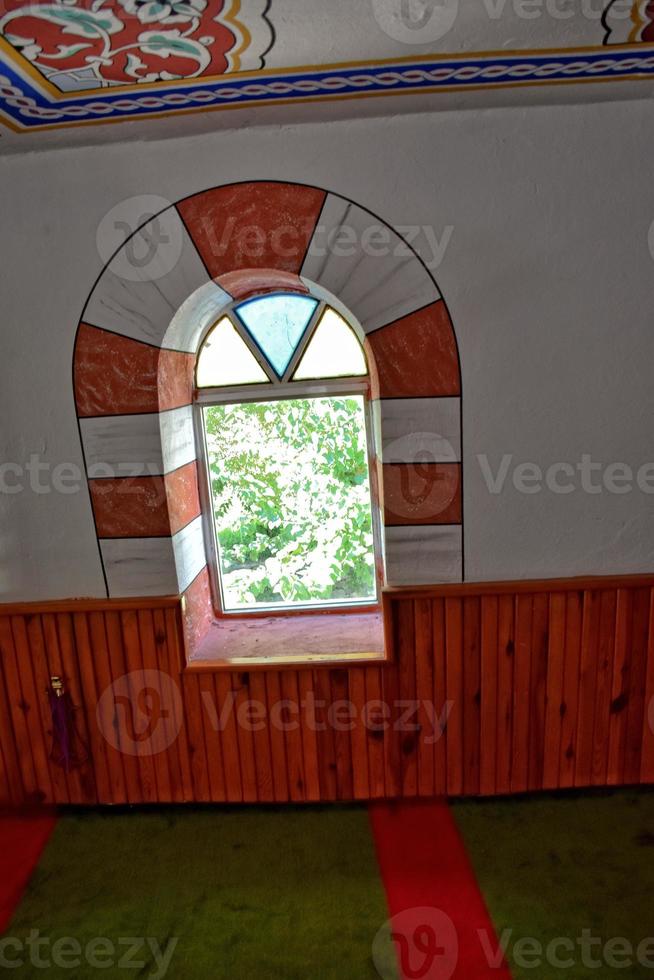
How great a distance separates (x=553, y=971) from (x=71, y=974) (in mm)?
1405

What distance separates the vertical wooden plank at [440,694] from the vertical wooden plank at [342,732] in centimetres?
34

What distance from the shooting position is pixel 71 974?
193 cm

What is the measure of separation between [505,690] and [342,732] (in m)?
0.65

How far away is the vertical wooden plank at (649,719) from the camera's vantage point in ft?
8.00

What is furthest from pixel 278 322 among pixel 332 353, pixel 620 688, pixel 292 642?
pixel 620 688

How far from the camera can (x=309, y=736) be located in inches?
100

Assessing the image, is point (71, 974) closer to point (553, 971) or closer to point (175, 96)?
point (553, 971)

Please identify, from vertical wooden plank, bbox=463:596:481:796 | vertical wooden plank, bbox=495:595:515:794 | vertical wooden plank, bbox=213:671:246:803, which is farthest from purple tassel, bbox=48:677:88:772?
vertical wooden plank, bbox=495:595:515:794

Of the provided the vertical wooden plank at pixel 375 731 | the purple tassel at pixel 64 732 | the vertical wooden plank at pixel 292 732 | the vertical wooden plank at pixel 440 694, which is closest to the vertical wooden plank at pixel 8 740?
the purple tassel at pixel 64 732

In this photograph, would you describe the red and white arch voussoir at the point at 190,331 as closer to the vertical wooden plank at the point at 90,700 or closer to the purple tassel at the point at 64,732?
the vertical wooden plank at the point at 90,700

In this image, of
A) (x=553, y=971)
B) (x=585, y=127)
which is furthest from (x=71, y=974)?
(x=585, y=127)

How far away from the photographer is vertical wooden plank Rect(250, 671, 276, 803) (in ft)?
8.26

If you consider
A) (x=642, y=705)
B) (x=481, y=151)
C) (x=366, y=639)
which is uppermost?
(x=481, y=151)

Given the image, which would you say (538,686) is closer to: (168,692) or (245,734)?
(245,734)
